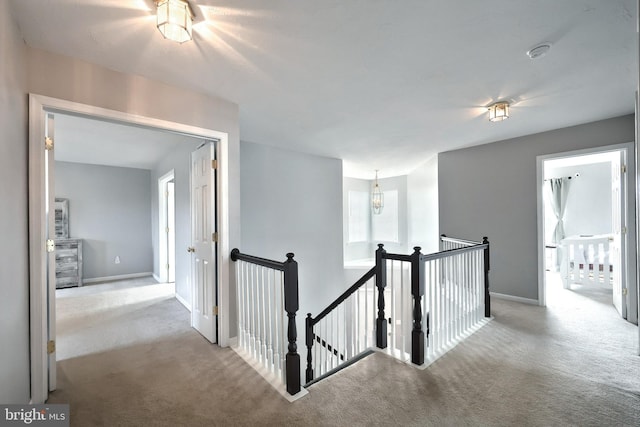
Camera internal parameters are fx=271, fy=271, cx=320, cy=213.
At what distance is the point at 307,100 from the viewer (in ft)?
9.20

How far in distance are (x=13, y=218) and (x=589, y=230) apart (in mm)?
8896

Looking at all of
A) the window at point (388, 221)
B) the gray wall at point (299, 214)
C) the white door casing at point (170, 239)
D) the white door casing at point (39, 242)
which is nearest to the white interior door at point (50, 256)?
the white door casing at point (39, 242)

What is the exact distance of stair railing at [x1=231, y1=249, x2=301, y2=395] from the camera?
199cm

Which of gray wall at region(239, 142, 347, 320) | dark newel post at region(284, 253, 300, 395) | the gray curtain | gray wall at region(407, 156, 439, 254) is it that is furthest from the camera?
gray wall at region(407, 156, 439, 254)

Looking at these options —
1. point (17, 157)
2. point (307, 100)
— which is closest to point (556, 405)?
point (307, 100)

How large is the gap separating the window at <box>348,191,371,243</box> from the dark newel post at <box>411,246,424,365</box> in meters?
5.62

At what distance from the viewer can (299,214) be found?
16.4 feet

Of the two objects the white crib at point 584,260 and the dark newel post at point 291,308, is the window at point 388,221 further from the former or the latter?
the dark newel post at point 291,308

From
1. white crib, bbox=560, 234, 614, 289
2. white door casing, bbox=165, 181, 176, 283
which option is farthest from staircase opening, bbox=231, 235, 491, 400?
white door casing, bbox=165, 181, 176, 283

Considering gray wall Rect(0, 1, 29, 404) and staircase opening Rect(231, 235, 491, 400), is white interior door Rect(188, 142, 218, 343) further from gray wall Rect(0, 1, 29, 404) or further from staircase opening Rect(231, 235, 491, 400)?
gray wall Rect(0, 1, 29, 404)

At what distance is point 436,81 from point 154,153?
4.67m

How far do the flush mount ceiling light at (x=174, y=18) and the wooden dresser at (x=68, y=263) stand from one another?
5.55 metres

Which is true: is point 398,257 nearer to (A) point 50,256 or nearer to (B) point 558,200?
(A) point 50,256

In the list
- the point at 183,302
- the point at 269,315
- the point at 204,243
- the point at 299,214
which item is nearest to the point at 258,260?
the point at 269,315
